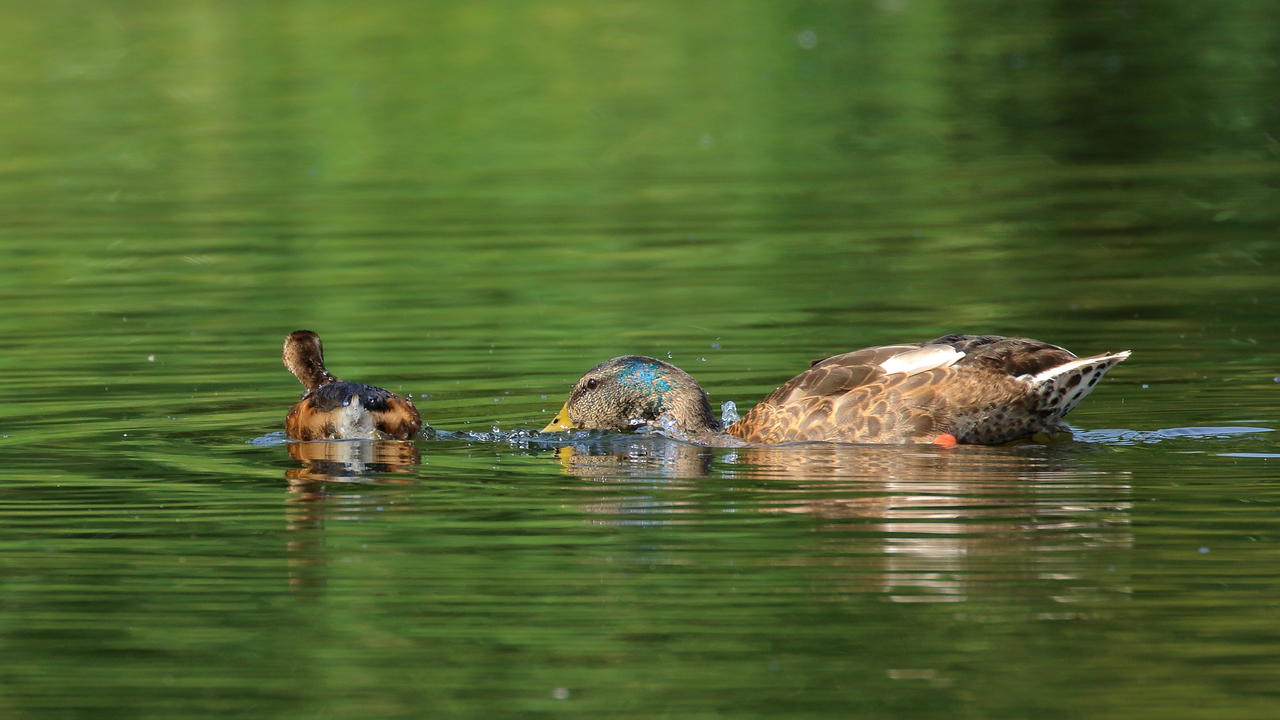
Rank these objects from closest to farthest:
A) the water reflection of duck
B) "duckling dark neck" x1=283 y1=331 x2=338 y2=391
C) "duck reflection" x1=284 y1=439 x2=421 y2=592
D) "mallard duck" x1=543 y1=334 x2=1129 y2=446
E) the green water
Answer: the green water < "duck reflection" x1=284 y1=439 x2=421 y2=592 < the water reflection of duck < "mallard duck" x1=543 y1=334 x2=1129 y2=446 < "duckling dark neck" x1=283 y1=331 x2=338 y2=391

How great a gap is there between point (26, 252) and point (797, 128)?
426 inches

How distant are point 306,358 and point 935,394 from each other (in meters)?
3.57

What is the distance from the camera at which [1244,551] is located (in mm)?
8445

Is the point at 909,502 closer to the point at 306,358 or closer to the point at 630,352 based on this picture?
the point at 306,358

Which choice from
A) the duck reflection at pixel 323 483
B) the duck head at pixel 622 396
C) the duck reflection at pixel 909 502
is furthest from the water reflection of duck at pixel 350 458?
the duck head at pixel 622 396

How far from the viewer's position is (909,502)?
955cm

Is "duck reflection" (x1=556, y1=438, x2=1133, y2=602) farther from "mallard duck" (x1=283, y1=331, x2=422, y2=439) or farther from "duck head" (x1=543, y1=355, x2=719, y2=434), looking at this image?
"mallard duck" (x1=283, y1=331, x2=422, y2=439)

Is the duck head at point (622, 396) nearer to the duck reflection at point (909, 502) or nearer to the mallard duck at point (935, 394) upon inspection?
the duck reflection at point (909, 502)

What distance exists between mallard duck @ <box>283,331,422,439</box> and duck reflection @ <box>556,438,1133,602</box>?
0.86m

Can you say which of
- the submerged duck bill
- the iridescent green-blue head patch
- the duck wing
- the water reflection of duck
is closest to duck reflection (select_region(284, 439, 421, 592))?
the water reflection of duck

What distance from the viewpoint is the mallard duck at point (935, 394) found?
36.4 ft

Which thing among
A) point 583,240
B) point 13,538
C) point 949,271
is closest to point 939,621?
point 13,538

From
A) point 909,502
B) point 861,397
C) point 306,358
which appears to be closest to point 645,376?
point 861,397

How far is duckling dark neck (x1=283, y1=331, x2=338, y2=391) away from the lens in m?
12.3
